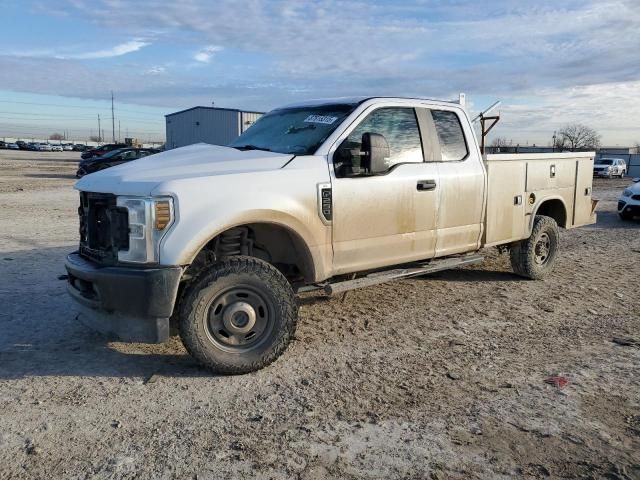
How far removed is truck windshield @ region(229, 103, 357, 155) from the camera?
194 inches

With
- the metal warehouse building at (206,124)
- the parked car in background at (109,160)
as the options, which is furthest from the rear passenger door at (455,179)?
the metal warehouse building at (206,124)

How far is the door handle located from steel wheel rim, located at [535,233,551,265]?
8.43ft

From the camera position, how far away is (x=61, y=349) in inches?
187

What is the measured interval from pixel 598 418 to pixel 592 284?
158 inches

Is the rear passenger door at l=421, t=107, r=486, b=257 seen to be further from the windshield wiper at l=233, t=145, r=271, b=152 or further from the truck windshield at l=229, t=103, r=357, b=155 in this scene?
the windshield wiper at l=233, t=145, r=271, b=152

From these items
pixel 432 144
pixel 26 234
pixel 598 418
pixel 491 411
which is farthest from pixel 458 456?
pixel 26 234

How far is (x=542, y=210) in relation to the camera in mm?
7801

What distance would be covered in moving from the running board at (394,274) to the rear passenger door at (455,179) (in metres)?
0.12

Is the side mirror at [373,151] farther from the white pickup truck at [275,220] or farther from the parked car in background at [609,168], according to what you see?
the parked car in background at [609,168]

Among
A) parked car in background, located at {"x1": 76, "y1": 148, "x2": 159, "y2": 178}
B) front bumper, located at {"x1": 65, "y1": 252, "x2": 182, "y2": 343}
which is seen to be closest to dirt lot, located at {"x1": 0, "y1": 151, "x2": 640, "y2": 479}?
front bumper, located at {"x1": 65, "y1": 252, "x2": 182, "y2": 343}

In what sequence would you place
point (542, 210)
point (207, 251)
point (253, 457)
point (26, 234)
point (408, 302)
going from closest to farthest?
point (253, 457) < point (207, 251) < point (408, 302) < point (542, 210) < point (26, 234)

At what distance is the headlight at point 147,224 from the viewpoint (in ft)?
12.6

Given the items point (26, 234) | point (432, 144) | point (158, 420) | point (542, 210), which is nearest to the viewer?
point (158, 420)

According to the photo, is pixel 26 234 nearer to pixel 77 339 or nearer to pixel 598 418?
pixel 77 339
